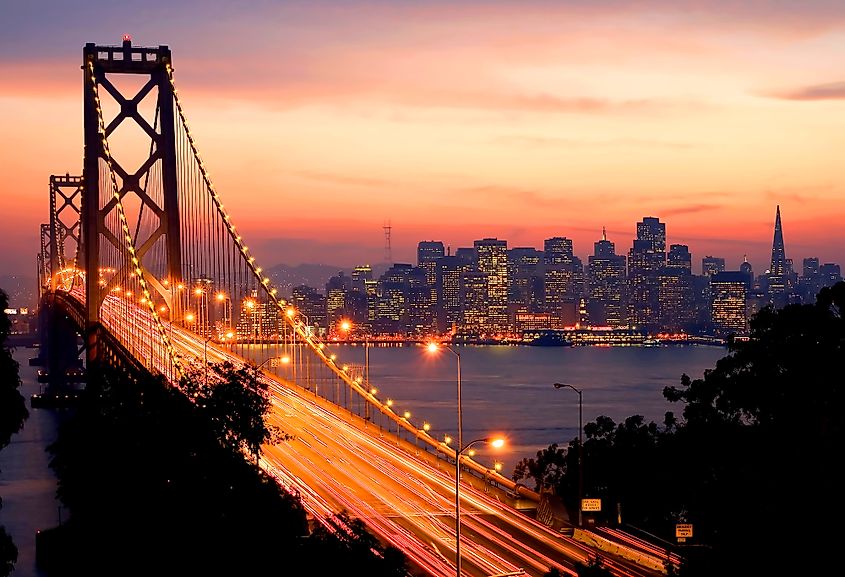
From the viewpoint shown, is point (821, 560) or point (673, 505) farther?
point (673, 505)

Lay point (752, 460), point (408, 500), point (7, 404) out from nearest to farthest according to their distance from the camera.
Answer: point (7, 404) → point (752, 460) → point (408, 500)

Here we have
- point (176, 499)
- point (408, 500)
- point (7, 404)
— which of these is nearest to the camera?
point (7, 404)

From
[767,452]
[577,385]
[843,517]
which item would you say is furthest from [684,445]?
[577,385]

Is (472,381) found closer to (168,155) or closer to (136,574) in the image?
(168,155)

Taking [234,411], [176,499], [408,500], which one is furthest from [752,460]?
[176,499]

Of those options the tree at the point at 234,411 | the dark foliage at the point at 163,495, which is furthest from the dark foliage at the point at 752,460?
the tree at the point at 234,411

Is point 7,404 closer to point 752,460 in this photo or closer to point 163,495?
point 163,495

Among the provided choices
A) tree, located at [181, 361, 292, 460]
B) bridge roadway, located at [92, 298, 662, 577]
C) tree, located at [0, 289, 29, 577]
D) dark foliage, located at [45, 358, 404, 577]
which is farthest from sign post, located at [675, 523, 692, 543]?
tree, located at [0, 289, 29, 577]
